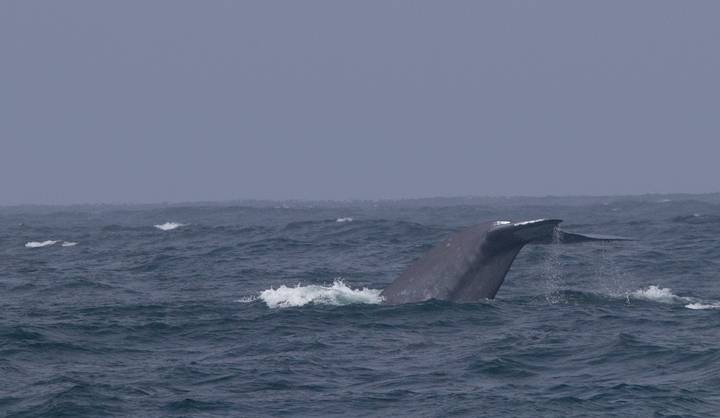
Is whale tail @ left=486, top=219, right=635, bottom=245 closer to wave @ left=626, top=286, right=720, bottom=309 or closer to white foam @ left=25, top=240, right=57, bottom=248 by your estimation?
wave @ left=626, top=286, right=720, bottom=309

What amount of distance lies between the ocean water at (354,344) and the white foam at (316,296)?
0.07 m

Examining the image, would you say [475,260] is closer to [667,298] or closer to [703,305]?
[703,305]

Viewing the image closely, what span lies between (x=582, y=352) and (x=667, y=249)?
63.8 feet

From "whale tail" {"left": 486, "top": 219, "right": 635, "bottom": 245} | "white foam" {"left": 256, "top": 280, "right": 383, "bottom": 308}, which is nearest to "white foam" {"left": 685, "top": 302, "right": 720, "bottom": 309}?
"whale tail" {"left": 486, "top": 219, "right": 635, "bottom": 245}

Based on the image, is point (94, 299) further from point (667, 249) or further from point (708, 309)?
point (667, 249)

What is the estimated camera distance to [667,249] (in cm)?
3139

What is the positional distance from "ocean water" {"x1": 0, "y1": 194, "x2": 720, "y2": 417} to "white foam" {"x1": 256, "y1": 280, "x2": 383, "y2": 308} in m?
0.07

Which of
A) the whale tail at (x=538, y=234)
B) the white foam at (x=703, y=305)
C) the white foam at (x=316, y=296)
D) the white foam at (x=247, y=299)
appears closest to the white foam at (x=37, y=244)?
the white foam at (x=316, y=296)

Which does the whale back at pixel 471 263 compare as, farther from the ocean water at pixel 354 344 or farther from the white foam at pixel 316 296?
the white foam at pixel 316 296

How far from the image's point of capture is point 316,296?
1980 cm

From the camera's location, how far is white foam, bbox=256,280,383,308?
18.9 m

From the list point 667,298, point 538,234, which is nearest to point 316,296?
point 538,234

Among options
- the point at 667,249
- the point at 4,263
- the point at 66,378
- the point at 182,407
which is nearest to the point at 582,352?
the point at 182,407

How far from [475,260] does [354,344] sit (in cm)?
244
